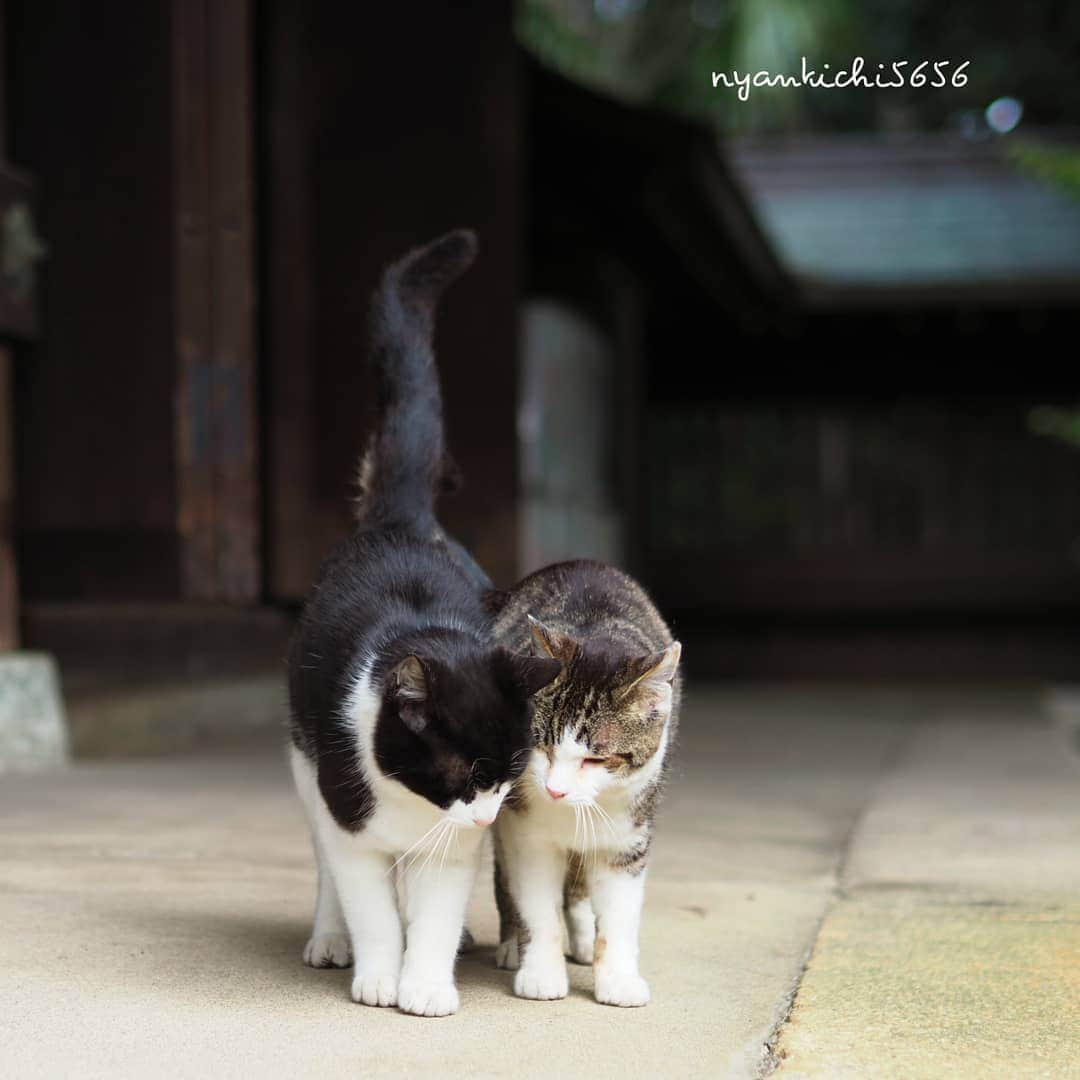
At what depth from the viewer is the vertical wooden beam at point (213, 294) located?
5.23 metres

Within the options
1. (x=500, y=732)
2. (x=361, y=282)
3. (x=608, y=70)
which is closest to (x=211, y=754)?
(x=361, y=282)

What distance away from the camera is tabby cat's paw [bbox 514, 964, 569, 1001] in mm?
2611

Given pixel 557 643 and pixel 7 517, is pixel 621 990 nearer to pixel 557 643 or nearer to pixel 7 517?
pixel 557 643

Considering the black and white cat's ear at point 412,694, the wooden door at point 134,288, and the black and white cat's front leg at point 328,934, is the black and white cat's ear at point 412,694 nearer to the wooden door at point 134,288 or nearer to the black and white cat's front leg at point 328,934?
the black and white cat's front leg at point 328,934

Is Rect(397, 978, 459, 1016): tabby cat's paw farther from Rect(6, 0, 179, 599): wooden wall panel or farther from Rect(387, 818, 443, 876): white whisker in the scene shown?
Rect(6, 0, 179, 599): wooden wall panel

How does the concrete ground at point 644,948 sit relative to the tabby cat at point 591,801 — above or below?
below

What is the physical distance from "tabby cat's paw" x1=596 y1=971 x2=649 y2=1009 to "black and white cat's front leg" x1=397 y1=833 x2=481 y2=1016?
0.25 metres

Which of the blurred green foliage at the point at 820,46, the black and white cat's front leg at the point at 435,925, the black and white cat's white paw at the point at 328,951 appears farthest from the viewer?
the blurred green foliage at the point at 820,46

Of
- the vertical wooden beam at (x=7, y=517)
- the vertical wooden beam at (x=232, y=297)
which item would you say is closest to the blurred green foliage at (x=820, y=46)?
the vertical wooden beam at (x=232, y=297)

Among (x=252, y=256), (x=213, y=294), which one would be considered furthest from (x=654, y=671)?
(x=252, y=256)

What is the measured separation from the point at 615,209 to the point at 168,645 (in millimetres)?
3897

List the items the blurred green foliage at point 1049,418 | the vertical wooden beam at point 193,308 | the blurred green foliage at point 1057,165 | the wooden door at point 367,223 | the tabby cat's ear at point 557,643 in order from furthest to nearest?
the blurred green foliage at point 1049,418, the blurred green foliage at point 1057,165, the wooden door at point 367,223, the vertical wooden beam at point 193,308, the tabby cat's ear at point 557,643

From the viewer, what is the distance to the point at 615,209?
8648 mm

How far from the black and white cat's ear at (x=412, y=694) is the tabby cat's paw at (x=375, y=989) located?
0.46m
